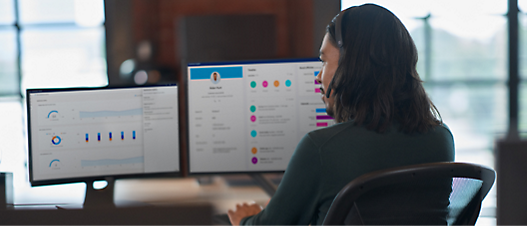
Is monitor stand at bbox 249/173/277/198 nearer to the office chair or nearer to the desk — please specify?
the desk

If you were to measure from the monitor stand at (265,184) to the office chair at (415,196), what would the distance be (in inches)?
25.3

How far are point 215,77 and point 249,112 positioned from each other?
17 centimetres

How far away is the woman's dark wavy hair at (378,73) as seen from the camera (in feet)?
2.50

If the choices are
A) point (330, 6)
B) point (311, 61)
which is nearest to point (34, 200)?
point (311, 61)

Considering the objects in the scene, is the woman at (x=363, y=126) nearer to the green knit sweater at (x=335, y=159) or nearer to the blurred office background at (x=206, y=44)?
the green knit sweater at (x=335, y=159)

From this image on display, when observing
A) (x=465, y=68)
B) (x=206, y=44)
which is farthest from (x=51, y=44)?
(x=465, y=68)

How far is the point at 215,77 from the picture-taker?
49.6 inches

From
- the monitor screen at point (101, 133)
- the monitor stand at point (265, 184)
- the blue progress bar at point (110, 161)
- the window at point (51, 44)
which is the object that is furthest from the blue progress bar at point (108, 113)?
the window at point (51, 44)

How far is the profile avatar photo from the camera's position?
4.13 ft

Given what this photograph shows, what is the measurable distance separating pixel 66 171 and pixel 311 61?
0.89 metres

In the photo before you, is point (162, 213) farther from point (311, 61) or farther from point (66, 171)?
point (311, 61)

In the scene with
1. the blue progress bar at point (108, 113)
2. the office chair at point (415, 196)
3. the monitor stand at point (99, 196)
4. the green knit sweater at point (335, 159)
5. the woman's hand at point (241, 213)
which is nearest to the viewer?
the office chair at point (415, 196)

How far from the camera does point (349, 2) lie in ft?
11.1

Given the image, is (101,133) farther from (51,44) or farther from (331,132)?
(51,44)
